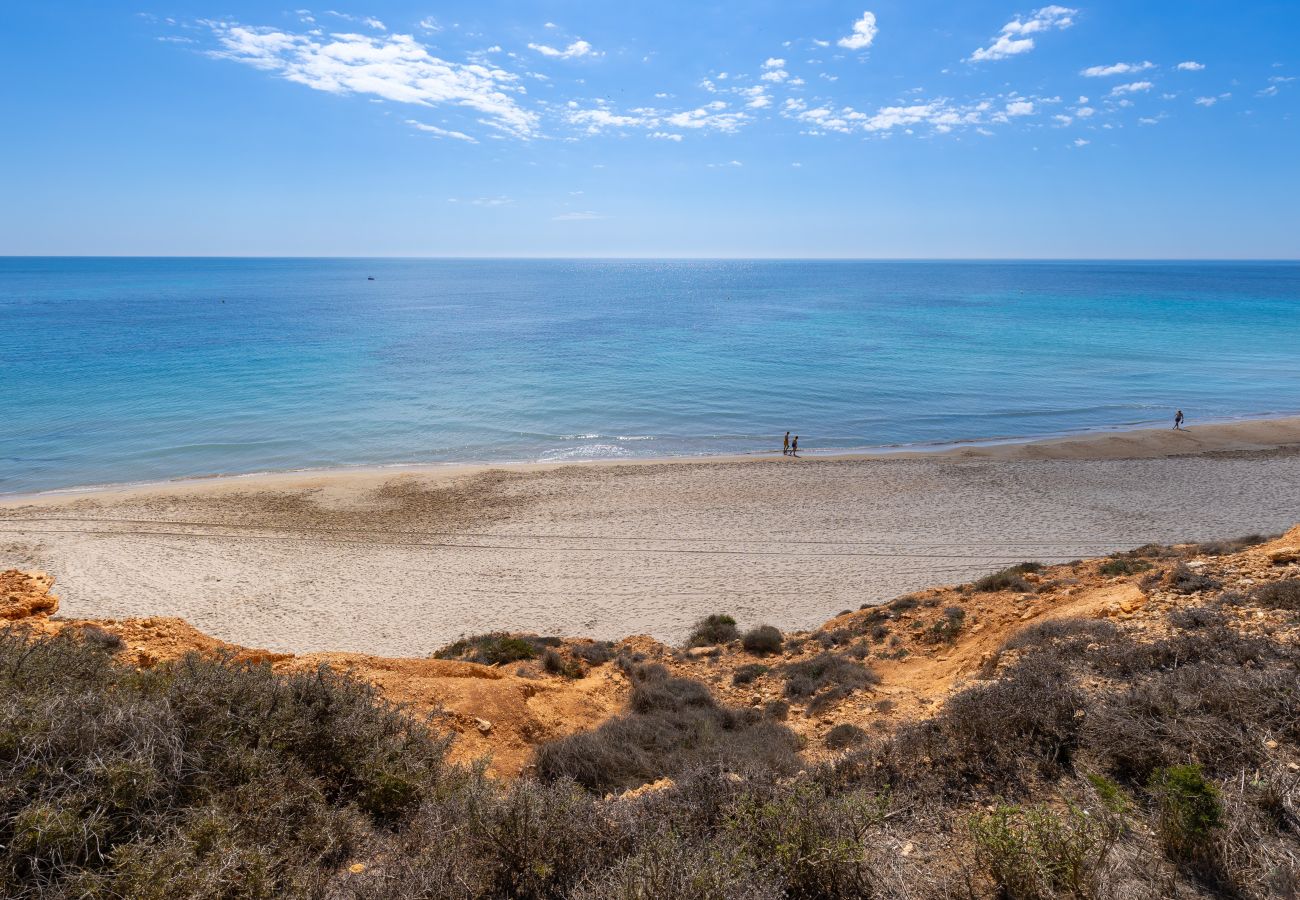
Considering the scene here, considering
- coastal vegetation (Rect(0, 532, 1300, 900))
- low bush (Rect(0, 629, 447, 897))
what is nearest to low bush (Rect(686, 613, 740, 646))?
coastal vegetation (Rect(0, 532, 1300, 900))

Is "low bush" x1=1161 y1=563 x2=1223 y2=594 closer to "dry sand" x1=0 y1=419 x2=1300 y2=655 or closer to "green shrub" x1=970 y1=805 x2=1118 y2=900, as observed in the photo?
"dry sand" x1=0 y1=419 x2=1300 y2=655

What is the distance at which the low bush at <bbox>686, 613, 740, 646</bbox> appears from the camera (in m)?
12.8

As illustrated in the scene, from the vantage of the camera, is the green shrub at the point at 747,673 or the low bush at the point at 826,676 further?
the green shrub at the point at 747,673

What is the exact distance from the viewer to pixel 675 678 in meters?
→ 10.5

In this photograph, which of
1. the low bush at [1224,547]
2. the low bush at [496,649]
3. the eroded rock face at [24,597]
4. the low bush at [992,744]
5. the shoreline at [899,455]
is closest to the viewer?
the low bush at [992,744]

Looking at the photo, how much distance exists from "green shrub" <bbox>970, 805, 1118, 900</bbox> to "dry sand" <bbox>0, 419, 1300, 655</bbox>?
10.1 meters

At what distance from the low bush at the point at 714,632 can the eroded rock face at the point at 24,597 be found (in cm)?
1058

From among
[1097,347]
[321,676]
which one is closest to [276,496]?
[321,676]

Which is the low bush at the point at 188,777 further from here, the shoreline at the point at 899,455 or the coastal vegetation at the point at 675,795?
the shoreline at the point at 899,455

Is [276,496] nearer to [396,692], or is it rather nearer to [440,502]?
[440,502]

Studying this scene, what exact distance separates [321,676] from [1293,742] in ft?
24.6

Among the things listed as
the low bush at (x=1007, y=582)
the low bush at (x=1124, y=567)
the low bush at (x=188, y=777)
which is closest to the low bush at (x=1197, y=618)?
the low bush at (x=1124, y=567)

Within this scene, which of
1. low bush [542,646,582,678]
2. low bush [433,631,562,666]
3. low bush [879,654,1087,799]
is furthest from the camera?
low bush [433,631,562,666]

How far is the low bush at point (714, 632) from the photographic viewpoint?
12.8 meters
